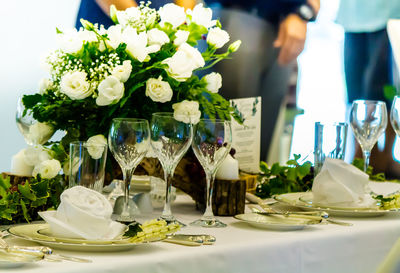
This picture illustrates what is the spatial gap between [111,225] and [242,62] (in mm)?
2188

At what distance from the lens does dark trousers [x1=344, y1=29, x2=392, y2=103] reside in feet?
14.7

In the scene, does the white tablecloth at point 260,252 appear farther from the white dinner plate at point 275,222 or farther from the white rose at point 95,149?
the white rose at point 95,149

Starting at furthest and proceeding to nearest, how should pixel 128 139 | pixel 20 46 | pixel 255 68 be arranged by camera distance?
pixel 255 68
pixel 20 46
pixel 128 139

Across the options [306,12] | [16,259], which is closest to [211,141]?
[16,259]

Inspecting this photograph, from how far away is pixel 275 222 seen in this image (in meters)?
1.53

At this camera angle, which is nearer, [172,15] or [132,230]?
[132,230]

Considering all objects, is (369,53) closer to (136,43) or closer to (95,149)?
(136,43)

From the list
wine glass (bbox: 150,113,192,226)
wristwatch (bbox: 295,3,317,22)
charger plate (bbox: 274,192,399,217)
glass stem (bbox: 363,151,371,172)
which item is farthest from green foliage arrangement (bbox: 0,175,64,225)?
wristwatch (bbox: 295,3,317,22)

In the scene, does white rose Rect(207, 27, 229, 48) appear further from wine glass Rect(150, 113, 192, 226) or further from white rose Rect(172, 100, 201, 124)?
wine glass Rect(150, 113, 192, 226)

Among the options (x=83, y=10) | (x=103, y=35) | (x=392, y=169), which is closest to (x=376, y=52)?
(x=392, y=169)

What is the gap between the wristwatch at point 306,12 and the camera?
370cm

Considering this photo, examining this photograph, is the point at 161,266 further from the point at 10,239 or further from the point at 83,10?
the point at 83,10

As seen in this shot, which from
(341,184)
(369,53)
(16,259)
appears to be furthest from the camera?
(369,53)

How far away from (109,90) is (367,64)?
3.42 meters
